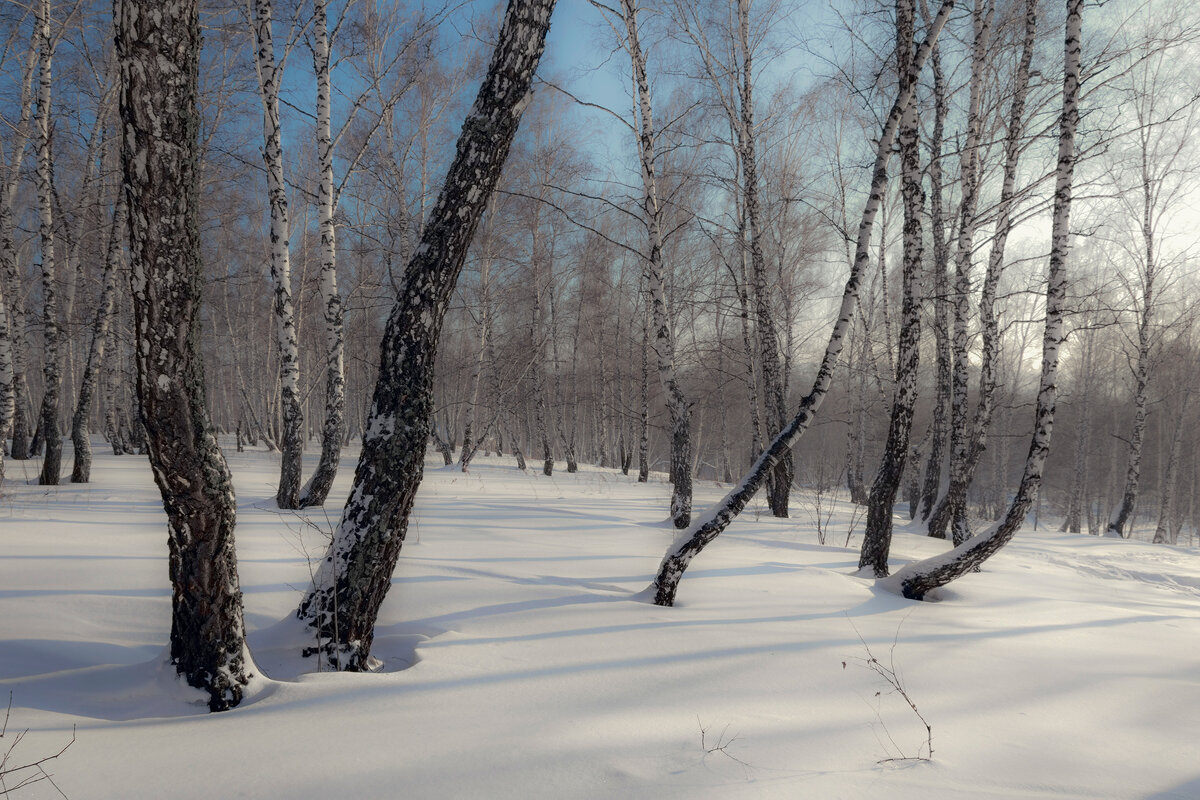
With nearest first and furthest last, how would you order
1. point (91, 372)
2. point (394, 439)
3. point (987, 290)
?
point (394, 439), point (91, 372), point (987, 290)

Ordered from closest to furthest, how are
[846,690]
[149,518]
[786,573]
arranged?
1. [846,690]
2. [786,573]
3. [149,518]

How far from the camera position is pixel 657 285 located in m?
7.41

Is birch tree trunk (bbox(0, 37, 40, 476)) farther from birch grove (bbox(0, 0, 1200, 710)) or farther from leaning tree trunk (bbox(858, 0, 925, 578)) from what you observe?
leaning tree trunk (bbox(858, 0, 925, 578))

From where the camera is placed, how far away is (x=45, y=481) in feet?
27.6

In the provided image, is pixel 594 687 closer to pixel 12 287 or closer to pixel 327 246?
pixel 327 246

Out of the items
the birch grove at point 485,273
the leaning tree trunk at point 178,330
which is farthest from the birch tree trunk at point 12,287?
the leaning tree trunk at point 178,330

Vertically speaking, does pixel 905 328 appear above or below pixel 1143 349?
below

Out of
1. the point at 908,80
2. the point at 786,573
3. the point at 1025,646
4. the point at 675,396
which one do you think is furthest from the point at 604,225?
the point at 1025,646

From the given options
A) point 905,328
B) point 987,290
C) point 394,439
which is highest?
point 987,290

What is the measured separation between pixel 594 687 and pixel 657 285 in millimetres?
5462

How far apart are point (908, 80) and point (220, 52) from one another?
1186cm

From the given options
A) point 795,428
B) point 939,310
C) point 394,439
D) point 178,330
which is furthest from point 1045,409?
point 939,310

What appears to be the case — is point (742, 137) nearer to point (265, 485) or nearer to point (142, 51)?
point (142, 51)

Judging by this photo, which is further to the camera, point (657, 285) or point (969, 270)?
point (969, 270)
